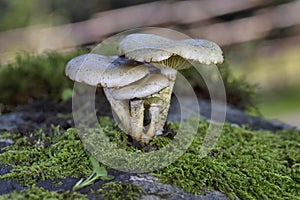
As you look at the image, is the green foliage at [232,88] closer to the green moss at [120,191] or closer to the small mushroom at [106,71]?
the small mushroom at [106,71]

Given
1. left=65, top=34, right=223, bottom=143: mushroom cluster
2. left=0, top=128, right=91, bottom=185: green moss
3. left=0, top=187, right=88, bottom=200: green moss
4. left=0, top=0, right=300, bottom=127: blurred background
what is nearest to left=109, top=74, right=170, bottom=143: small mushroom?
left=65, top=34, right=223, bottom=143: mushroom cluster

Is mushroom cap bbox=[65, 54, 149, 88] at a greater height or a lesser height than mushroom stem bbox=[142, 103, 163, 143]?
greater

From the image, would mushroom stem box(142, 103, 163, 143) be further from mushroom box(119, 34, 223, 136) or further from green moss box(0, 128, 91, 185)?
green moss box(0, 128, 91, 185)

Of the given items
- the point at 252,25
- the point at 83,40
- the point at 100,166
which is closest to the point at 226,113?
the point at 100,166

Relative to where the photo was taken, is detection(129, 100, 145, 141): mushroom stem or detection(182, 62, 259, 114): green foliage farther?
detection(182, 62, 259, 114): green foliage

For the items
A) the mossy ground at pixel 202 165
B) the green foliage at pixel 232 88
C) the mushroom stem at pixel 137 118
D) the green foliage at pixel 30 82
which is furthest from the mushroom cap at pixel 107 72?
the green foliage at pixel 232 88

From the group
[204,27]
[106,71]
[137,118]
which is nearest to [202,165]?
[137,118]
